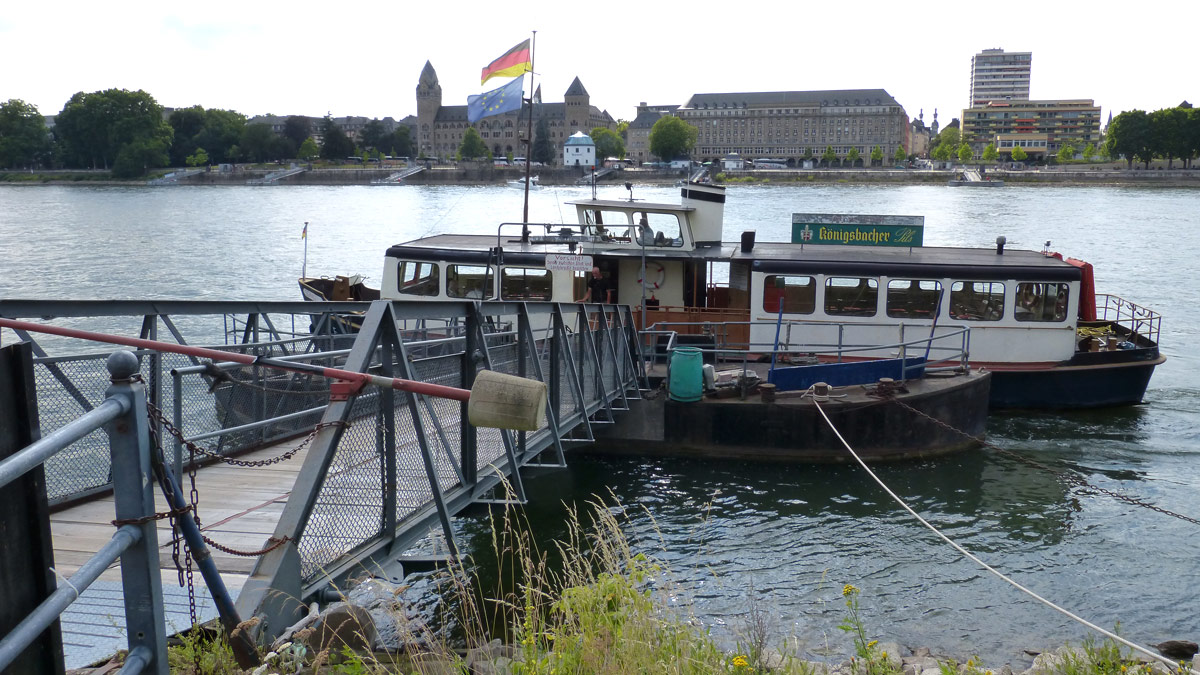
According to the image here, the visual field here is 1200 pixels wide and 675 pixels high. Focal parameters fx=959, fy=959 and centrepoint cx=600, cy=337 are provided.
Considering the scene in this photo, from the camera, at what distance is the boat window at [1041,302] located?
18.4 metres

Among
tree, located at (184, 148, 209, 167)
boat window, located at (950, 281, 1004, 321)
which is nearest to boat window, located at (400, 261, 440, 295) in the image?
boat window, located at (950, 281, 1004, 321)

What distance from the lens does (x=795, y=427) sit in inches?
623

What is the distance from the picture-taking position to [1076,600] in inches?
452

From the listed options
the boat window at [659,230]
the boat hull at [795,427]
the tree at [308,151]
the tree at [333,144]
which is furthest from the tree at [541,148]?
the boat hull at [795,427]

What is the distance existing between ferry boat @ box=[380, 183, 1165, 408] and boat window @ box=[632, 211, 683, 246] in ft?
0.08

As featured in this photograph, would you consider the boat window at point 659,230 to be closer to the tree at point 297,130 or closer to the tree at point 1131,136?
the tree at point 1131,136

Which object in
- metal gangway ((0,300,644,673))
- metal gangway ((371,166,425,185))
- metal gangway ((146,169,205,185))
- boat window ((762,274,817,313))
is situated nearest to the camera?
metal gangway ((0,300,644,673))

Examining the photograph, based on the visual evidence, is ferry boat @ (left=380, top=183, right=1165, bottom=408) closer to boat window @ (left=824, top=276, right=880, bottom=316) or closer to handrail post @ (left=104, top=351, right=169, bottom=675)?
boat window @ (left=824, top=276, right=880, bottom=316)

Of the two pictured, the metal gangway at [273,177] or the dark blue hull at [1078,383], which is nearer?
the dark blue hull at [1078,383]

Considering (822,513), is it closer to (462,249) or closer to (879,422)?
(879,422)

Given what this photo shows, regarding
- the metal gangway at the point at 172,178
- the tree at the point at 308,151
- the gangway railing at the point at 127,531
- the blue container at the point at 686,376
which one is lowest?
the blue container at the point at 686,376

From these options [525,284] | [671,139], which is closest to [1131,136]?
[671,139]

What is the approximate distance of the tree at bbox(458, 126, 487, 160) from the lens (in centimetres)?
18638

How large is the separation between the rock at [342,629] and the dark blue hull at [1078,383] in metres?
16.2
